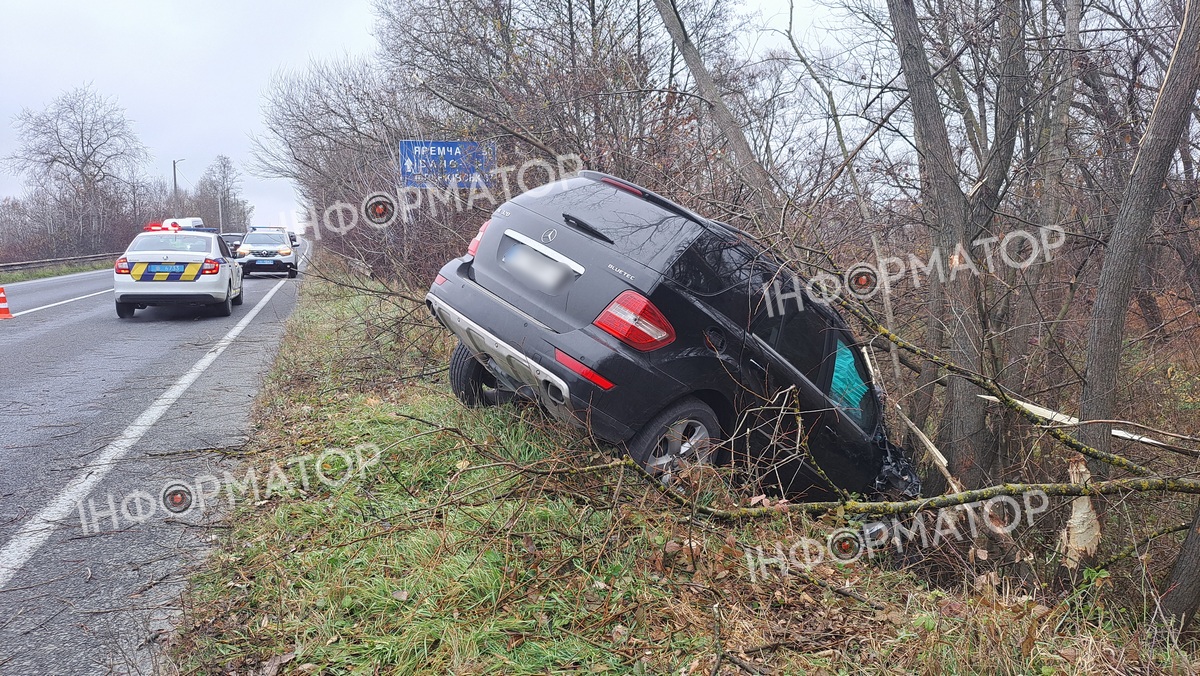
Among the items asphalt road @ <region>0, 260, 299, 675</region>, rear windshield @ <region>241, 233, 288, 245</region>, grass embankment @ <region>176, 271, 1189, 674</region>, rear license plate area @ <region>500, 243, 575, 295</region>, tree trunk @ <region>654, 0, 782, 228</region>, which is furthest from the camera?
rear windshield @ <region>241, 233, 288, 245</region>

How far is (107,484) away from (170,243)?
31.2 ft

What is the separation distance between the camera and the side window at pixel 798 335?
4.67 m

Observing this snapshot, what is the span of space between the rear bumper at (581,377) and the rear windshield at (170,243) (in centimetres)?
1033

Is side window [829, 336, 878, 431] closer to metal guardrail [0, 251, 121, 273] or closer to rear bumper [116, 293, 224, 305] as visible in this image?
rear bumper [116, 293, 224, 305]

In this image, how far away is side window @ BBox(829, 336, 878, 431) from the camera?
5.20 meters

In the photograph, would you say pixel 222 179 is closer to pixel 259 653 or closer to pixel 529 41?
pixel 529 41

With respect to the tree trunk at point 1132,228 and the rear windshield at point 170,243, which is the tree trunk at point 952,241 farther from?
the rear windshield at point 170,243

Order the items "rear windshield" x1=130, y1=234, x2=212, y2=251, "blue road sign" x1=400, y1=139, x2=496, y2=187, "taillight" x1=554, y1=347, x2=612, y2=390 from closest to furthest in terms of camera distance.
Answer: "taillight" x1=554, y1=347, x2=612, y2=390
"blue road sign" x1=400, y1=139, x2=496, y2=187
"rear windshield" x1=130, y1=234, x2=212, y2=251

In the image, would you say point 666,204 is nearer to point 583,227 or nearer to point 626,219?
point 626,219

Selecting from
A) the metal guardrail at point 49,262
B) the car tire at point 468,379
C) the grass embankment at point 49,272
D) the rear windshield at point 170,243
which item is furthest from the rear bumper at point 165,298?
the metal guardrail at point 49,262

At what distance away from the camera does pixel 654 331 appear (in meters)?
4.20

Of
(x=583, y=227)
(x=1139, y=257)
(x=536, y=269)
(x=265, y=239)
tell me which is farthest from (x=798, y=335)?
(x=265, y=239)

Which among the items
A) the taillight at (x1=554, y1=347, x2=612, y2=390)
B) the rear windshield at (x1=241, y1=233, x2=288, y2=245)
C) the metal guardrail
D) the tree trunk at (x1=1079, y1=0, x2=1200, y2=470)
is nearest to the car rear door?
the taillight at (x1=554, y1=347, x2=612, y2=390)

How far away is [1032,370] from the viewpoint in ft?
21.4
